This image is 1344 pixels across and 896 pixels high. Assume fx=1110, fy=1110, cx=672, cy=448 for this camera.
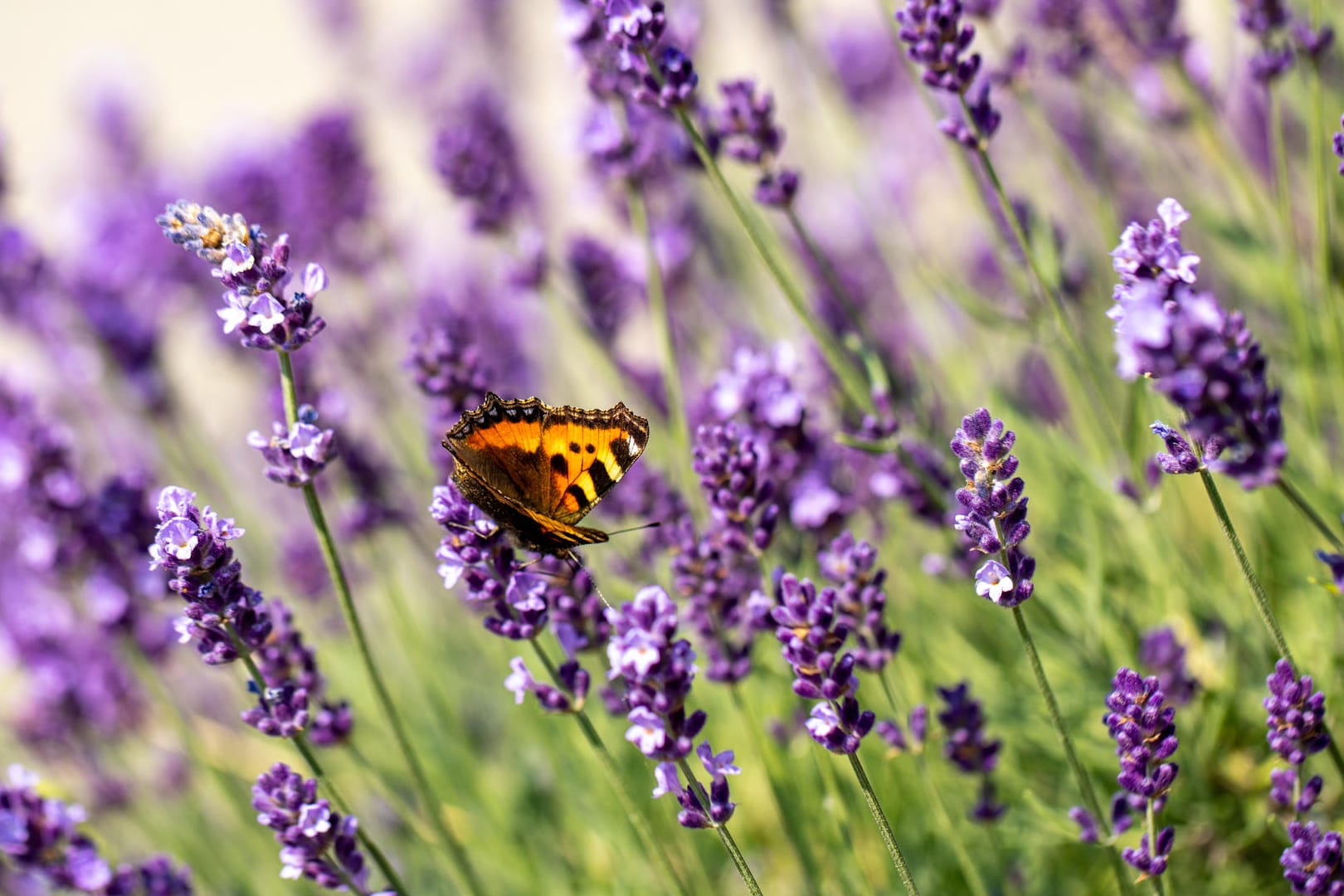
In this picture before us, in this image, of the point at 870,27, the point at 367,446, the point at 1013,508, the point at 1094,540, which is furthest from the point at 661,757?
the point at 870,27

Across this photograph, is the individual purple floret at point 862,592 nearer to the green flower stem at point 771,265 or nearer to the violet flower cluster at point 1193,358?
the green flower stem at point 771,265

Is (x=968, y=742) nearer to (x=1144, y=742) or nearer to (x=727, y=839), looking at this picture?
(x=1144, y=742)

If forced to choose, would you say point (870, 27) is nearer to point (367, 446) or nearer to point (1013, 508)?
point (367, 446)

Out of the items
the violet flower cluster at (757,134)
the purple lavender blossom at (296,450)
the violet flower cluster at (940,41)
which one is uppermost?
the violet flower cluster at (757,134)

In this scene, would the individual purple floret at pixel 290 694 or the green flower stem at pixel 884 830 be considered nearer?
the green flower stem at pixel 884 830

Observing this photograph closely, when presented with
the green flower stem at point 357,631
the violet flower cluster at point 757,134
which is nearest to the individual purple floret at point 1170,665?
the violet flower cluster at point 757,134

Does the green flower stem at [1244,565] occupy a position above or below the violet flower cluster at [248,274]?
below

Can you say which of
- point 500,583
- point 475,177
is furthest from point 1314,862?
point 475,177
